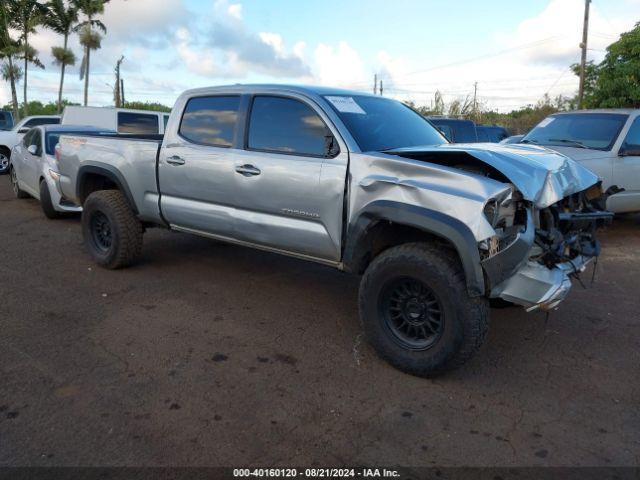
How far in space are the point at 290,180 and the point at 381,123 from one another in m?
0.95

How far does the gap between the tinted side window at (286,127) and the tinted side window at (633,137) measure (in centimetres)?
528

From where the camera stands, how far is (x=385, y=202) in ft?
12.0

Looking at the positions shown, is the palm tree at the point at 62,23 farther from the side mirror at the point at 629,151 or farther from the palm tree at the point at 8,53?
the side mirror at the point at 629,151

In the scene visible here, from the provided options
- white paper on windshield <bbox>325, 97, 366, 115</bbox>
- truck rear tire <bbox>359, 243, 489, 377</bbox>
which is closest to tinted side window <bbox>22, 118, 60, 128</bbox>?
white paper on windshield <bbox>325, 97, 366, 115</bbox>

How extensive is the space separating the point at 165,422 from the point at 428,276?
1.79m

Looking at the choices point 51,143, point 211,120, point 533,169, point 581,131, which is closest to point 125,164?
point 211,120

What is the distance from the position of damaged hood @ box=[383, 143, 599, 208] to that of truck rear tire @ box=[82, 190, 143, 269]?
307 cm

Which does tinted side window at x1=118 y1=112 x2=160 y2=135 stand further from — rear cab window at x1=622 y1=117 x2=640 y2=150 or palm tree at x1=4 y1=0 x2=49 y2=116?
palm tree at x1=4 y1=0 x2=49 y2=116

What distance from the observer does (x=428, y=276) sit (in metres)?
3.48

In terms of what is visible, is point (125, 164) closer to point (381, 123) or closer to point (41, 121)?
point (381, 123)

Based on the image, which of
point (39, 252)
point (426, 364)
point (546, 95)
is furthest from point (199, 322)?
point (546, 95)

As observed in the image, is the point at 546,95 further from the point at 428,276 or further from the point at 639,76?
the point at 428,276

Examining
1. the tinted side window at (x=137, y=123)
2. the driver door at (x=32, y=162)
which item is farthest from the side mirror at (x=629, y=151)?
the tinted side window at (x=137, y=123)

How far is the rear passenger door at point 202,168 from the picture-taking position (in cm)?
478
